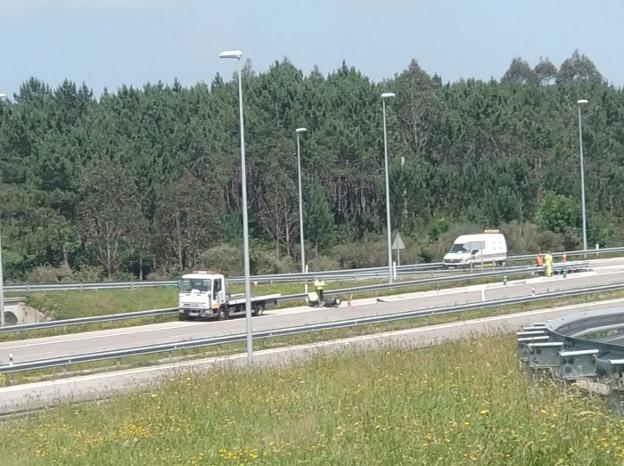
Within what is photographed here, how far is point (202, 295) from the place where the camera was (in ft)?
142

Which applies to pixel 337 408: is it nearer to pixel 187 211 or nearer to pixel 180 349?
pixel 180 349

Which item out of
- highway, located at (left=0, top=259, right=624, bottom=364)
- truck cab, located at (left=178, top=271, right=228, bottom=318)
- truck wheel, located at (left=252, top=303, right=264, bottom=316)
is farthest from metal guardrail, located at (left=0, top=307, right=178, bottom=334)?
truck wheel, located at (left=252, top=303, right=264, bottom=316)

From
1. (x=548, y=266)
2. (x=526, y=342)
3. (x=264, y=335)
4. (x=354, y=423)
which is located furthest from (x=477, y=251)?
(x=354, y=423)

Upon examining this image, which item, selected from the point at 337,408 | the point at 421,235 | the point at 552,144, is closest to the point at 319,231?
the point at 421,235

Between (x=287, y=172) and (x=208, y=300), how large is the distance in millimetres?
33847

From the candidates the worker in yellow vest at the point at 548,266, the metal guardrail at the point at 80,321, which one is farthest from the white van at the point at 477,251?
the metal guardrail at the point at 80,321

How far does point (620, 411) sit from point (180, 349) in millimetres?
22975

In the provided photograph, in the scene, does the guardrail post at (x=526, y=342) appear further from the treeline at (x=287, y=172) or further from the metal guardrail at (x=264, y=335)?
the treeline at (x=287, y=172)

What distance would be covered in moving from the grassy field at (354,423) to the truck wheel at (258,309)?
28689mm

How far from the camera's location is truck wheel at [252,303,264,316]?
43781 millimetres

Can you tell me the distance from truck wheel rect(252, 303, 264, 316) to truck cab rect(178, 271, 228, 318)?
1238 mm

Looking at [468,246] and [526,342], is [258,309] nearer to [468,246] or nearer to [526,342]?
[468,246]

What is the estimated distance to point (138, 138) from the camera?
264 feet

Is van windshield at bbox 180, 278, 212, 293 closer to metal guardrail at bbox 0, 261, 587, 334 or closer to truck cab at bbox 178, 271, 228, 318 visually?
truck cab at bbox 178, 271, 228, 318
